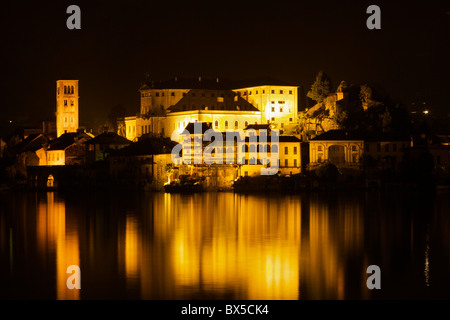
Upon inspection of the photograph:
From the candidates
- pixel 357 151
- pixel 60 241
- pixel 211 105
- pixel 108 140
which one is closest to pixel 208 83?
pixel 211 105

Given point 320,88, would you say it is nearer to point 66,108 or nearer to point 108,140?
point 108,140

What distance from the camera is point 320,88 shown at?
63406mm

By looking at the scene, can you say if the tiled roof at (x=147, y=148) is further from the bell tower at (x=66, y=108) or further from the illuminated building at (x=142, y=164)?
the bell tower at (x=66, y=108)

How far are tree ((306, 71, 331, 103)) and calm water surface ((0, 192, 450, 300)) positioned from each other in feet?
65.1

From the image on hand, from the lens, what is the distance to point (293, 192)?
162 ft

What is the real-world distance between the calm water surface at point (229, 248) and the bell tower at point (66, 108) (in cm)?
3126

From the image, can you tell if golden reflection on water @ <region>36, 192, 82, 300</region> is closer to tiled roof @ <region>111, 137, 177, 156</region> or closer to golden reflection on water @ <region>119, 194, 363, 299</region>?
golden reflection on water @ <region>119, 194, 363, 299</region>

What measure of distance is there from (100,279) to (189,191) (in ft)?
97.3

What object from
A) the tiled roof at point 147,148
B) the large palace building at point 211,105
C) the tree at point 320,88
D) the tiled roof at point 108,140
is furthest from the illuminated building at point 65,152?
the tree at point 320,88

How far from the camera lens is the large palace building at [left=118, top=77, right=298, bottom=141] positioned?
61969mm

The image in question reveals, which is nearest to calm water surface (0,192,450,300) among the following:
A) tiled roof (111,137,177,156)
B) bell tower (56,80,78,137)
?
tiled roof (111,137,177,156)
